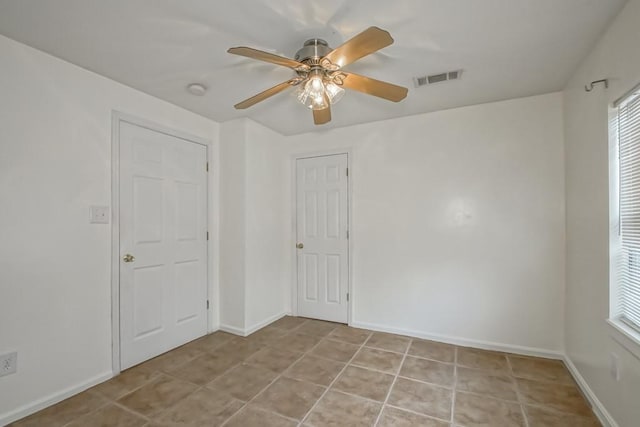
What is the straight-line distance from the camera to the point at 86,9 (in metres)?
1.54

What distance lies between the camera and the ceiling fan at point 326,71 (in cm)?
149

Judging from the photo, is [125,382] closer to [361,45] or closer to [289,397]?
[289,397]

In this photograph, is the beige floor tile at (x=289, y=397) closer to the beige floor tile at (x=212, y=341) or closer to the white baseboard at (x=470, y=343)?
A: the beige floor tile at (x=212, y=341)

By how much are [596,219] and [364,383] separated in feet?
6.47

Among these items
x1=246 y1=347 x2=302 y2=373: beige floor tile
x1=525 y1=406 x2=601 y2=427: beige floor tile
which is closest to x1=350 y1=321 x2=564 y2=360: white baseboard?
x1=525 y1=406 x2=601 y2=427: beige floor tile

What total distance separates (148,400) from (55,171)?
171 cm

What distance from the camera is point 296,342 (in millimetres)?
2969

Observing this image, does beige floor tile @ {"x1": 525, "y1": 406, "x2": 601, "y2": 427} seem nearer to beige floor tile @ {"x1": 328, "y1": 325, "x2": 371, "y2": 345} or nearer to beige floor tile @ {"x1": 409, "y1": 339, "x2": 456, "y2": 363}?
beige floor tile @ {"x1": 409, "y1": 339, "x2": 456, "y2": 363}

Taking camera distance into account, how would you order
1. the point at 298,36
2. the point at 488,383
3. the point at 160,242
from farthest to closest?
the point at 160,242
the point at 488,383
the point at 298,36

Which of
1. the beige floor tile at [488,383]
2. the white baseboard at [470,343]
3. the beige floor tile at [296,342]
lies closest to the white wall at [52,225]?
the beige floor tile at [296,342]

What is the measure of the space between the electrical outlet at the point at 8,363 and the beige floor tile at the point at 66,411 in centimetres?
32

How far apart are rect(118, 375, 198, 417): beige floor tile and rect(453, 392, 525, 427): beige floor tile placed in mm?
1878

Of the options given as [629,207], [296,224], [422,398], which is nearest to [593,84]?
[629,207]

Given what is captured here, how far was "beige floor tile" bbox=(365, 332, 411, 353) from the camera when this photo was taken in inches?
111
